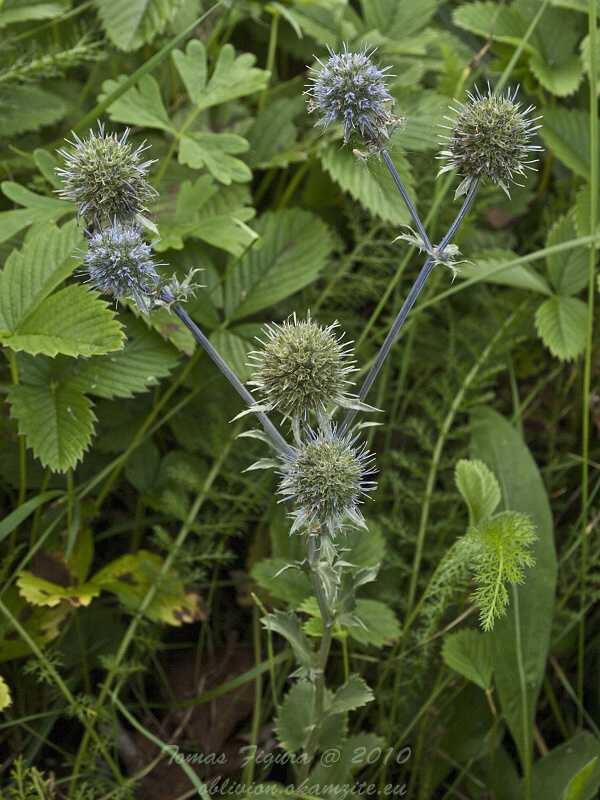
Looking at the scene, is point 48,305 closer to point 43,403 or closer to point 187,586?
point 43,403

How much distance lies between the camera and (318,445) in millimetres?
1607

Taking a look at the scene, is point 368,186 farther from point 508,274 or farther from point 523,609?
point 523,609

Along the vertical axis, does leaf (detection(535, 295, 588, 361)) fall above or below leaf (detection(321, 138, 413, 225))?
below

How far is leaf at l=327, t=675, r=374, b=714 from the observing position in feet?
6.33

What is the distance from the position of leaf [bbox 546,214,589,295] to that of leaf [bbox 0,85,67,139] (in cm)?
163

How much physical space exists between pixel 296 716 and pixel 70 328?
1.12 meters

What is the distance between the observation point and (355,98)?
63.5 inches

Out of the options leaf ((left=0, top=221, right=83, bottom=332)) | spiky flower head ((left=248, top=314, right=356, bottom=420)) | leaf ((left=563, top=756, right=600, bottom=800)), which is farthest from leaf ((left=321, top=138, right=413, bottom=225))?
leaf ((left=563, top=756, right=600, bottom=800))

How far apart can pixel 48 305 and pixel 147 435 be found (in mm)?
530

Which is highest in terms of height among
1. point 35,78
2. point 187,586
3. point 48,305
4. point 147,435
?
point 35,78

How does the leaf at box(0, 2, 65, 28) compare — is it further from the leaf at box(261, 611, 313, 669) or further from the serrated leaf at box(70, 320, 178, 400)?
the leaf at box(261, 611, 313, 669)

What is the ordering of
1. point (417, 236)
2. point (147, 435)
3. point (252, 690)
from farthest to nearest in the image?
point (252, 690), point (147, 435), point (417, 236)

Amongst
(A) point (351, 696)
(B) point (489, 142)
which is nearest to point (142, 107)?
(B) point (489, 142)

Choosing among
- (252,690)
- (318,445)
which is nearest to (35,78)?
(318,445)
